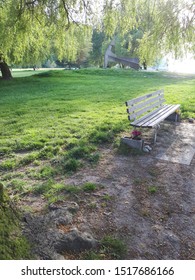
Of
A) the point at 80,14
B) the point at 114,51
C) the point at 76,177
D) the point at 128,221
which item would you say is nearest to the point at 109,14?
the point at 80,14

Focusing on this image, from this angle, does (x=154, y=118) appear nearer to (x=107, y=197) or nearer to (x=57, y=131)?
(x=57, y=131)

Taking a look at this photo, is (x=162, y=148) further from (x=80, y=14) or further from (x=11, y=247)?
(x=11, y=247)

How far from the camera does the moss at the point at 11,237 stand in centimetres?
210

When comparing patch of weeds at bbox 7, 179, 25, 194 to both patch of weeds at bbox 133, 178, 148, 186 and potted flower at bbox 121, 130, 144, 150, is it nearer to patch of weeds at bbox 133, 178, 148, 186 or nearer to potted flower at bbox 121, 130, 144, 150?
patch of weeds at bbox 133, 178, 148, 186

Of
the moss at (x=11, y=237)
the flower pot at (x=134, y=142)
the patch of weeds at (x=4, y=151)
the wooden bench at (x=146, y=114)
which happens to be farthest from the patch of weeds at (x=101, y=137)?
the moss at (x=11, y=237)

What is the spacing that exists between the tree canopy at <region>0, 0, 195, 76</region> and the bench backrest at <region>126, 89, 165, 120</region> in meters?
1.45

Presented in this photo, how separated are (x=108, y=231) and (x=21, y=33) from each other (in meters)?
4.93

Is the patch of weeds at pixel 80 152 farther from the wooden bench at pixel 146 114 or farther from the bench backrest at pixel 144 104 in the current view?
the bench backrest at pixel 144 104

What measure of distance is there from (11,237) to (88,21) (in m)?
5.36

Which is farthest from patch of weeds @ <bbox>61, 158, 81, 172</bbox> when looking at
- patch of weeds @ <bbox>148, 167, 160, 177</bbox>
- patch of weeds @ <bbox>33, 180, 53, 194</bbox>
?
patch of weeds @ <bbox>148, 167, 160, 177</bbox>

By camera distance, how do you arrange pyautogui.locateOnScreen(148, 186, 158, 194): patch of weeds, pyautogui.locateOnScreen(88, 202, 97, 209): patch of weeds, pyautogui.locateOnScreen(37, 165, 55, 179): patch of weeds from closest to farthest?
pyautogui.locateOnScreen(88, 202, 97, 209): patch of weeds, pyautogui.locateOnScreen(148, 186, 158, 194): patch of weeds, pyautogui.locateOnScreen(37, 165, 55, 179): patch of weeds

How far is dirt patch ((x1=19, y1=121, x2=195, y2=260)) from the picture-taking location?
2.79 metres

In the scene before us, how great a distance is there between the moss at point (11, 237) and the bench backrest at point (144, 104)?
3.38 m
